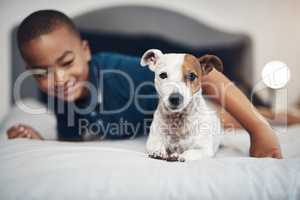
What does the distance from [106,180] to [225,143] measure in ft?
1.30

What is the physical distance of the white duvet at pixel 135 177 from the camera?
28.6 inches

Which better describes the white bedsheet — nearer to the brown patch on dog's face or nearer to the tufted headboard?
the brown patch on dog's face

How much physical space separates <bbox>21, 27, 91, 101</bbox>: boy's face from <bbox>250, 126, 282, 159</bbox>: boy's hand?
506 millimetres

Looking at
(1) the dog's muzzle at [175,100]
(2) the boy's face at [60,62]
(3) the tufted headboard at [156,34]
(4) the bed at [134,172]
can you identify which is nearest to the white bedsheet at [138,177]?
(4) the bed at [134,172]

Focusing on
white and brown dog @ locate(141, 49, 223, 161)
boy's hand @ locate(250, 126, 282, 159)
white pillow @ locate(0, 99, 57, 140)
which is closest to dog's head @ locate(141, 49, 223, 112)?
white and brown dog @ locate(141, 49, 223, 161)

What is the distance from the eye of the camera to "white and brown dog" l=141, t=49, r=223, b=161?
0.85 meters

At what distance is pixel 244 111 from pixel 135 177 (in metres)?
0.37

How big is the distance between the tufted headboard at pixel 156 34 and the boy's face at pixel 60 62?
0.11 m

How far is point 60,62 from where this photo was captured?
1.02 meters

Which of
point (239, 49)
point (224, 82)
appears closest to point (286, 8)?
point (239, 49)

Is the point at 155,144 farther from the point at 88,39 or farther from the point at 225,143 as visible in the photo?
the point at 88,39

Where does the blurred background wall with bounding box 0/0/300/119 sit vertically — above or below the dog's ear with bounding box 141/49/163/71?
above

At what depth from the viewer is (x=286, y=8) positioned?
49.5 inches

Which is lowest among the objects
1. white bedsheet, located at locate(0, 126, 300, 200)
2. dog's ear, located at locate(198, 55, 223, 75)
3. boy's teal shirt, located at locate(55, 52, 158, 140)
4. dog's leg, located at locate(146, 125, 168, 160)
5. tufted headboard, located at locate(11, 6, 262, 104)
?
white bedsheet, located at locate(0, 126, 300, 200)
